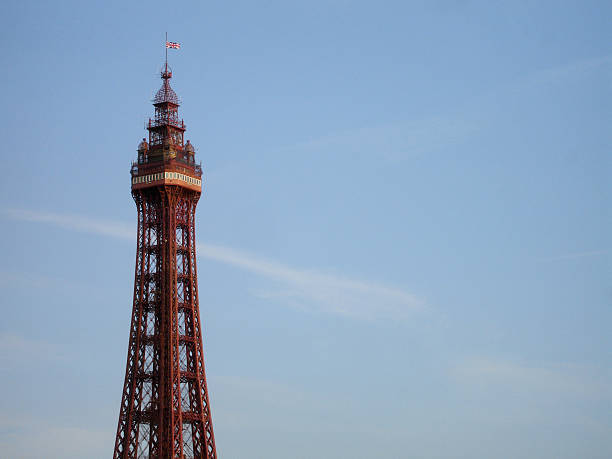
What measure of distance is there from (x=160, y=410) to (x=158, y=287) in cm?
1762

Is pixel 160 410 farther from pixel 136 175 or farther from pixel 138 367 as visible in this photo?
pixel 136 175

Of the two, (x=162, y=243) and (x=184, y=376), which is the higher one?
(x=162, y=243)

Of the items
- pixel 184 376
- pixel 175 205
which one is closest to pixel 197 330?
pixel 184 376

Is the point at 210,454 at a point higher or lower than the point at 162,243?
lower

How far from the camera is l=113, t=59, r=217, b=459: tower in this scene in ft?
579

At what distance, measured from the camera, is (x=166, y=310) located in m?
179

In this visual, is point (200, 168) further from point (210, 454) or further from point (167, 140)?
point (210, 454)

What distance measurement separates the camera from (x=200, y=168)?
187125mm

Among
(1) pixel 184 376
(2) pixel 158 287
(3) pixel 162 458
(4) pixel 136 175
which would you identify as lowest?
(3) pixel 162 458

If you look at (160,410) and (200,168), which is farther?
(200,168)

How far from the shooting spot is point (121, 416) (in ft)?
582

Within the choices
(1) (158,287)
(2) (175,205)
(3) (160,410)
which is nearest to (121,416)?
(3) (160,410)

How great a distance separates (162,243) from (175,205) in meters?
5.97

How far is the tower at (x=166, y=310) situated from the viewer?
177 m
